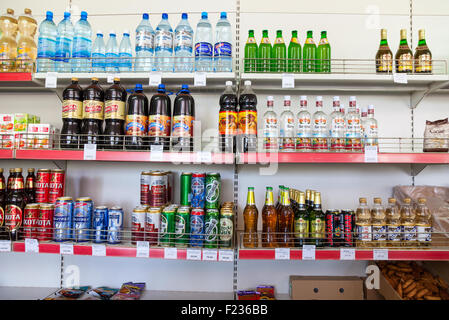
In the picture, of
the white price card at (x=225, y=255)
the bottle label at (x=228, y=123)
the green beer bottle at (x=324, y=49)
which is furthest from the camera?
the green beer bottle at (x=324, y=49)

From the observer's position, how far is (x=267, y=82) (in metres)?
1.95

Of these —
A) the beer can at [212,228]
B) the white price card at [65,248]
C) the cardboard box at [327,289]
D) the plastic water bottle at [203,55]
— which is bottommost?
the cardboard box at [327,289]

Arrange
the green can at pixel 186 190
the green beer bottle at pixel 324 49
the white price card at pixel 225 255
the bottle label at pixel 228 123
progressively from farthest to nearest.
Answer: the green beer bottle at pixel 324 49 < the green can at pixel 186 190 < the bottle label at pixel 228 123 < the white price card at pixel 225 255

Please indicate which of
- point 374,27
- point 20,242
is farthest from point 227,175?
point 374,27

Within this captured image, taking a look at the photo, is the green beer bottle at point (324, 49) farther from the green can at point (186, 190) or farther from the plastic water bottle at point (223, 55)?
the green can at point (186, 190)

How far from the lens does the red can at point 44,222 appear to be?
1.71 meters

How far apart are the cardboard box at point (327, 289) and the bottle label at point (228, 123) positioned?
3.62 ft

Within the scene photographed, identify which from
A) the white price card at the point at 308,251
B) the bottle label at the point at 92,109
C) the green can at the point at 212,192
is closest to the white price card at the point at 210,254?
the green can at the point at 212,192

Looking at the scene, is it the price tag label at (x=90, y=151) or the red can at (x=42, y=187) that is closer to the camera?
the price tag label at (x=90, y=151)

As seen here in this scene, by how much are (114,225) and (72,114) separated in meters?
0.72

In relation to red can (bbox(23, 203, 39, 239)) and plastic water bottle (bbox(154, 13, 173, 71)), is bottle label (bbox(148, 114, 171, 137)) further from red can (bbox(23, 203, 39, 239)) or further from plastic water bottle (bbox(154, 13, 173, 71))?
red can (bbox(23, 203, 39, 239))

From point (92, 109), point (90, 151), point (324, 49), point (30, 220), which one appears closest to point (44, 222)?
point (30, 220)

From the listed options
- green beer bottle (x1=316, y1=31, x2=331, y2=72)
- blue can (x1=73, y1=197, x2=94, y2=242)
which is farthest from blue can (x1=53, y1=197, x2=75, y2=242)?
green beer bottle (x1=316, y1=31, x2=331, y2=72)

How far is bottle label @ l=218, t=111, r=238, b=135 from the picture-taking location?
5.68ft
